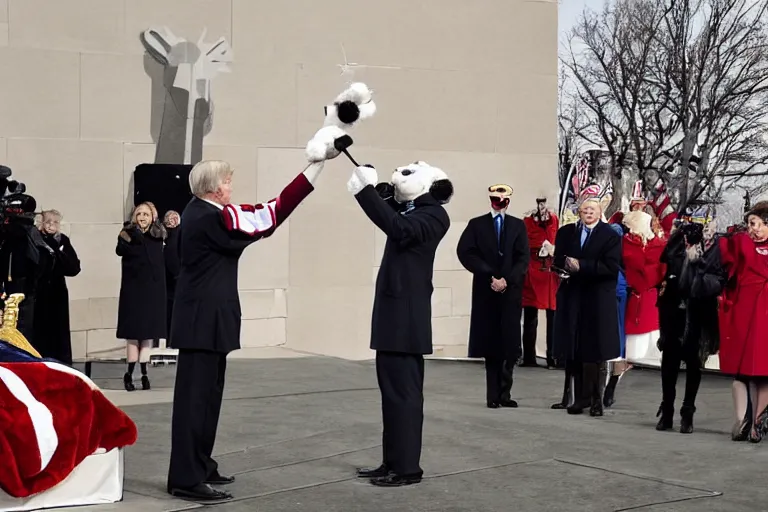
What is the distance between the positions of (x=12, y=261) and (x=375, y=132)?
603 centimetres

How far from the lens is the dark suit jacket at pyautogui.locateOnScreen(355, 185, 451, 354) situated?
745cm

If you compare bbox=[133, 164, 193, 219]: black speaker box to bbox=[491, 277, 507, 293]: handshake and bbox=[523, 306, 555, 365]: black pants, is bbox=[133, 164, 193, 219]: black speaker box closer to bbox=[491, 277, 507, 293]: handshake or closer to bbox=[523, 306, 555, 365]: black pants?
bbox=[523, 306, 555, 365]: black pants

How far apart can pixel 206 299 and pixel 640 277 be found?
5.37 meters

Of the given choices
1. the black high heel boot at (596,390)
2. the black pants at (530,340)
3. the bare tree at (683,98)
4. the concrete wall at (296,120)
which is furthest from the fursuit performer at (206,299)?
the bare tree at (683,98)

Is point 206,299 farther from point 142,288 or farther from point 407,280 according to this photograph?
point 142,288

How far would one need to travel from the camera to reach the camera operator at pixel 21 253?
10797mm

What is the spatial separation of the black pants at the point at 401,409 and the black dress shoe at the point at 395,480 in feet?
0.08

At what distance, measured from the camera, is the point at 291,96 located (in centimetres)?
1538

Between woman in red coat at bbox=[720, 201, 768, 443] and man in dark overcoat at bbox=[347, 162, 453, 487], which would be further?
woman in red coat at bbox=[720, 201, 768, 443]

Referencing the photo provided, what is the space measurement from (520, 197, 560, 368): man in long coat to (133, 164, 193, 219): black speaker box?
3.71m

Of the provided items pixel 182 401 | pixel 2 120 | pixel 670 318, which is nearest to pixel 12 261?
pixel 2 120

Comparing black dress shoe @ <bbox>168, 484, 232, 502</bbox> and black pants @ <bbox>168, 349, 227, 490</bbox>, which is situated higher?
black pants @ <bbox>168, 349, 227, 490</bbox>

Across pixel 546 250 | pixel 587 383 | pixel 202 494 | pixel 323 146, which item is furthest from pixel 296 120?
pixel 202 494

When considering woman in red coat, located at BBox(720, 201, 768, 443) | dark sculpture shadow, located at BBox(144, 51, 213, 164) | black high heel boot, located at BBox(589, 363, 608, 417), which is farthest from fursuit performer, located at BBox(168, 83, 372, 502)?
dark sculpture shadow, located at BBox(144, 51, 213, 164)
